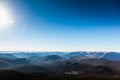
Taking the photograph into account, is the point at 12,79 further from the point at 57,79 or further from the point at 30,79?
the point at 57,79

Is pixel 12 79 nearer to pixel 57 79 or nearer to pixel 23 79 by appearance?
pixel 23 79

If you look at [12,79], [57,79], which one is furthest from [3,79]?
[57,79]

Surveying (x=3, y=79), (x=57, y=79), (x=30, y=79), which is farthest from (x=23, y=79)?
(x=57, y=79)

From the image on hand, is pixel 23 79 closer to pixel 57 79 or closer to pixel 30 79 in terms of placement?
pixel 30 79

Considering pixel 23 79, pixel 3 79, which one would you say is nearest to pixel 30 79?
pixel 23 79

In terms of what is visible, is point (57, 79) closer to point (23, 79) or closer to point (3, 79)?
point (23, 79)
